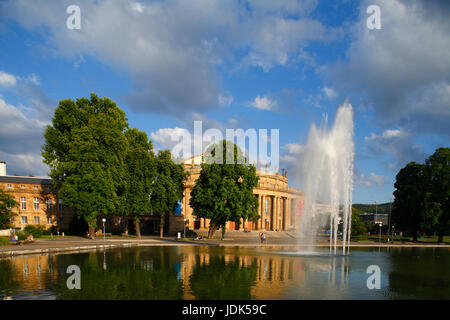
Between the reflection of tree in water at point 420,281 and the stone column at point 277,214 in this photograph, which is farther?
the stone column at point 277,214

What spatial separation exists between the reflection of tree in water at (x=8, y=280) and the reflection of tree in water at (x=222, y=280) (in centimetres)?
953

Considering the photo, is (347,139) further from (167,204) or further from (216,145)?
(167,204)

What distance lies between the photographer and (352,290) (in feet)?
60.0

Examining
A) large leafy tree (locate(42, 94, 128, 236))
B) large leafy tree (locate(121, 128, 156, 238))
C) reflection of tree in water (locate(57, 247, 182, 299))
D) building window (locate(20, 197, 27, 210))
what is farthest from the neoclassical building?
reflection of tree in water (locate(57, 247, 182, 299))

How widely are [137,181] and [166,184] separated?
4.96 meters

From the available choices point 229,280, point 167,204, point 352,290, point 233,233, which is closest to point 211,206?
point 167,204

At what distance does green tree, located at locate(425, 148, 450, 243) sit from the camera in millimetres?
59812

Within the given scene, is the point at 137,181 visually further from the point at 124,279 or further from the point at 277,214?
the point at 277,214

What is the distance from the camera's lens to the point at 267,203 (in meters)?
85.9

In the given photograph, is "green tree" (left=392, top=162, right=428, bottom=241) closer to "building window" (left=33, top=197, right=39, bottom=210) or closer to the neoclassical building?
the neoclassical building

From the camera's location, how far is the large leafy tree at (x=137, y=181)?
53.4 meters

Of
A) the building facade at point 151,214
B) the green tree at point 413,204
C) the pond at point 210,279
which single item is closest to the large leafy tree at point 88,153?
the building facade at point 151,214

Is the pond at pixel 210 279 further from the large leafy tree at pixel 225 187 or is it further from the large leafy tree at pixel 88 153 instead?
the large leafy tree at pixel 225 187

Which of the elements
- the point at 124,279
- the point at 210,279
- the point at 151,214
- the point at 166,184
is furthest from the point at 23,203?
the point at 210,279
